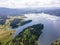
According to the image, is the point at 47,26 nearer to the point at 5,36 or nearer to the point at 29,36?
the point at 29,36

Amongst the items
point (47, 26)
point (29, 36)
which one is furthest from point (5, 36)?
point (47, 26)

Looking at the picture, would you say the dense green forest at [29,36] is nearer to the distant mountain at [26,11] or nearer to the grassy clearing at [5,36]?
the grassy clearing at [5,36]

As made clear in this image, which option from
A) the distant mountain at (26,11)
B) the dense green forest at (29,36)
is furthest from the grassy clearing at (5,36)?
the distant mountain at (26,11)

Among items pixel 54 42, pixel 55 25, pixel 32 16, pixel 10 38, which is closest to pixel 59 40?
pixel 54 42

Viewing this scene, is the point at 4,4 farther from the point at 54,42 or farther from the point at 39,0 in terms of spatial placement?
the point at 54,42

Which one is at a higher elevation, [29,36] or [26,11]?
[26,11]

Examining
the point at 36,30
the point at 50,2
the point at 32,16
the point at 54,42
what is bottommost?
the point at 54,42

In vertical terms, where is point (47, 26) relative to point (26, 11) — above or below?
below
